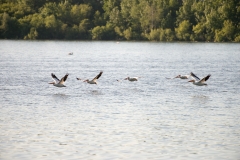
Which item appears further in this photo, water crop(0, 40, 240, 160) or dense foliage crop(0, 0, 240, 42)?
dense foliage crop(0, 0, 240, 42)

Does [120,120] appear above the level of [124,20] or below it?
below

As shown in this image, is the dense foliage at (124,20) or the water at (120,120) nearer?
the water at (120,120)

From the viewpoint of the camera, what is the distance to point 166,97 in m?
27.2

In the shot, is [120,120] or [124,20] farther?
[124,20]

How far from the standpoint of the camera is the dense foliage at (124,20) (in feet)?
332

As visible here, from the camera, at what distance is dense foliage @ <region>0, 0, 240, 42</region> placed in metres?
101

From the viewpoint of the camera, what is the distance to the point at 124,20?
112 m

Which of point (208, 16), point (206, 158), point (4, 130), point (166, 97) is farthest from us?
point (208, 16)

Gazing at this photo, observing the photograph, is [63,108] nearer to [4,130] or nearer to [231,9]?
[4,130]

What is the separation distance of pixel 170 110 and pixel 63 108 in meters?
4.10

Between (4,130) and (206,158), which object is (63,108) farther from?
(206,158)

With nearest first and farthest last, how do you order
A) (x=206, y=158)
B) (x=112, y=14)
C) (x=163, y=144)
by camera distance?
(x=206, y=158), (x=163, y=144), (x=112, y=14)

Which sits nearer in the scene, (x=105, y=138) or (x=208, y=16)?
(x=105, y=138)

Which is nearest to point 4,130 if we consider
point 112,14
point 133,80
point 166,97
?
point 166,97
